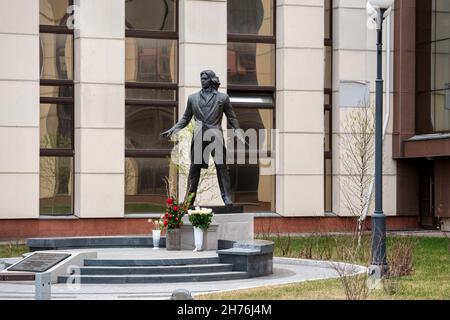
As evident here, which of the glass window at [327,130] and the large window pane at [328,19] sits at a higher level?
the large window pane at [328,19]

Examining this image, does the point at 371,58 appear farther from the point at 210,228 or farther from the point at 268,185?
the point at 210,228

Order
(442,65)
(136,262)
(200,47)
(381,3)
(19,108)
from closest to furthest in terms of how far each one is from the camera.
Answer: (381,3), (136,262), (19,108), (200,47), (442,65)

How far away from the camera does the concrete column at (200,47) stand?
40.1 m

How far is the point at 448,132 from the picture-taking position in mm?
41656

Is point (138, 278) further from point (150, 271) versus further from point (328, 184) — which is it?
point (328, 184)

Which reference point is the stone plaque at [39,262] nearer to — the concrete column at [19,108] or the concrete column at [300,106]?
the concrete column at [19,108]

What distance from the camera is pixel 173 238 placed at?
25844mm

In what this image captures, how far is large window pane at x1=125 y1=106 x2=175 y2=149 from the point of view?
40.3 m

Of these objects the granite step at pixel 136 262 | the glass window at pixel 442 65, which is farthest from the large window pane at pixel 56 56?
the granite step at pixel 136 262

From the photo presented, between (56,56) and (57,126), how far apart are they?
260 cm

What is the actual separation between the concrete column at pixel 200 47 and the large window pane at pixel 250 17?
46.9 inches

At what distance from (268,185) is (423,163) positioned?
269 inches

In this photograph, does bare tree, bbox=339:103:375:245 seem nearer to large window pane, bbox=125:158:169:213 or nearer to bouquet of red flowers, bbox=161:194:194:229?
large window pane, bbox=125:158:169:213

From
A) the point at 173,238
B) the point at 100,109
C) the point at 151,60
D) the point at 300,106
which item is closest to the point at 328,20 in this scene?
the point at 300,106
